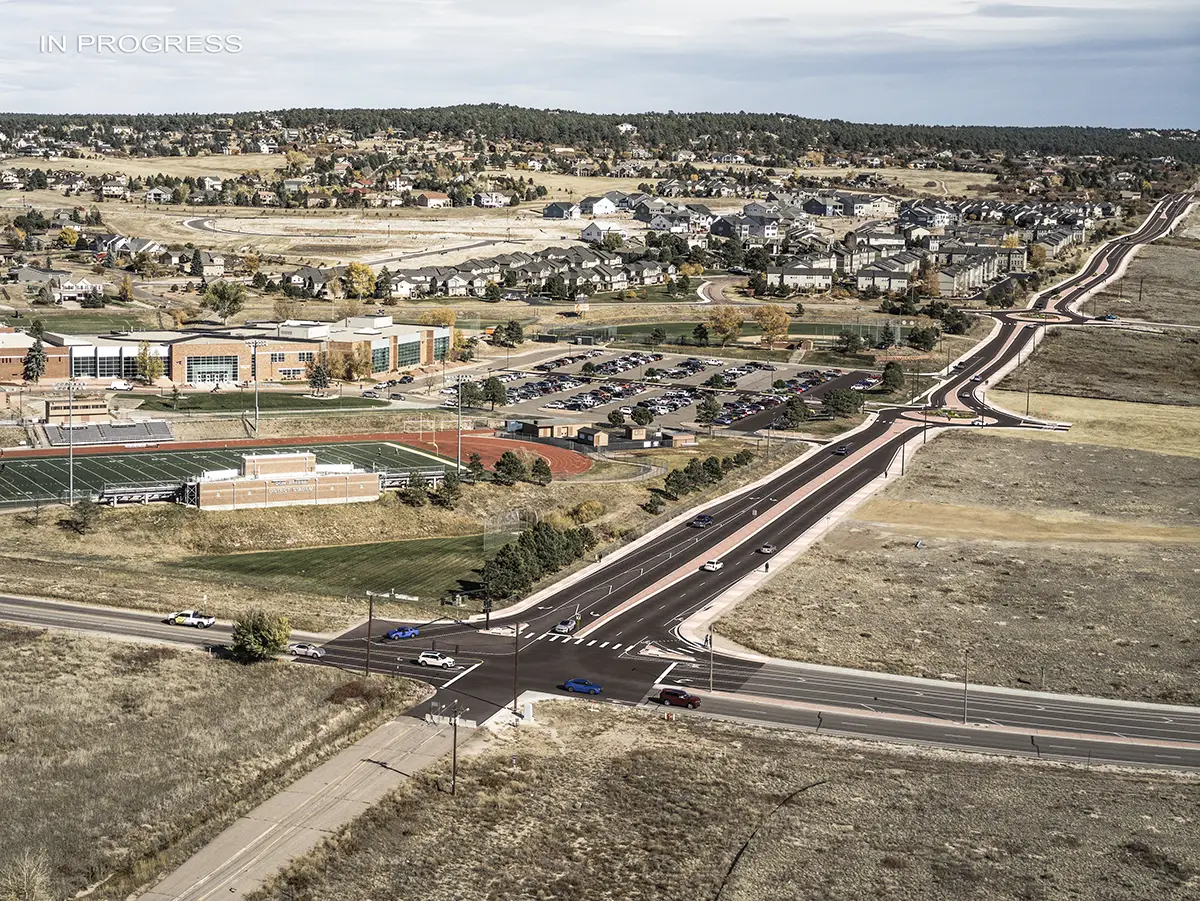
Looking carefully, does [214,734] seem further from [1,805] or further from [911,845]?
[911,845]

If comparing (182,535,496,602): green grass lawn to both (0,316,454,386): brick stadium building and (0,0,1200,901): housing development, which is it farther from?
(0,316,454,386): brick stadium building

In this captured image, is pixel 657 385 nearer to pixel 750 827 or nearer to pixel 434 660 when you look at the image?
pixel 434 660

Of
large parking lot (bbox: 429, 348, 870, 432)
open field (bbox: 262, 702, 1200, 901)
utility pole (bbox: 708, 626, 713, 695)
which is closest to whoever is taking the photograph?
open field (bbox: 262, 702, 1200, 901)

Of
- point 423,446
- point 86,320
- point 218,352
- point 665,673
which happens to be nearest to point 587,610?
point 665,673

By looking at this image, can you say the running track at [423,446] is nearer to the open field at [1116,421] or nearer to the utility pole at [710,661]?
the utility pole at [710,661]

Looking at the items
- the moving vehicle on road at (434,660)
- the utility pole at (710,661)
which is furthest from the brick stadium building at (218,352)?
the utility pole at (710,661)

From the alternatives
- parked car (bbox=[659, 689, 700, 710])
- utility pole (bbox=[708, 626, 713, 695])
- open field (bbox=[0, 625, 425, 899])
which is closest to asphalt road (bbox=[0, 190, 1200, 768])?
utility pole (bbox=[708, 626, 713, 695])

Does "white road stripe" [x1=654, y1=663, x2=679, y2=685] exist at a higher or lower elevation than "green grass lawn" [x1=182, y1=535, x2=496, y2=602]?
higher
